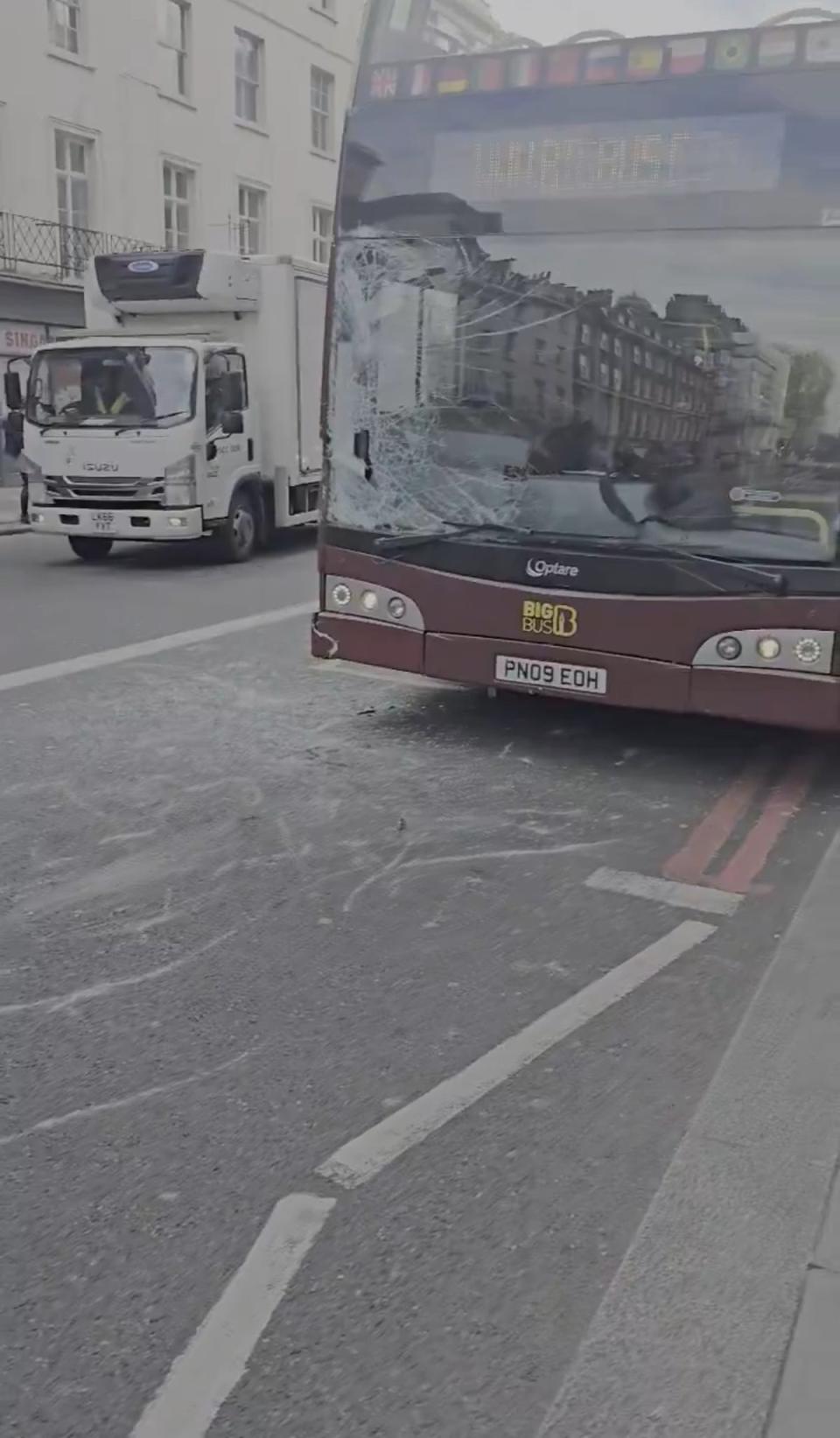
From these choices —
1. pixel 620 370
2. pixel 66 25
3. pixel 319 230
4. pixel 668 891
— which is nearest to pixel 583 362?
pixel 620 370

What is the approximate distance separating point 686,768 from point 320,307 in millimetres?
10868

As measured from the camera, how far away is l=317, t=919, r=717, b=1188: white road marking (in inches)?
128

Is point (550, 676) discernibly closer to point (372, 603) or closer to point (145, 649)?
point (372, 603)

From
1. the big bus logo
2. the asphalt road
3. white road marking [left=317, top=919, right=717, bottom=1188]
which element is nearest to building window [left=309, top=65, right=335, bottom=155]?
the asphalt road

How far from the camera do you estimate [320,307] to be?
53.0ft

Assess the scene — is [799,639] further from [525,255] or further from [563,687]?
[525,255]

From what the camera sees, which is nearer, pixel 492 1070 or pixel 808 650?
pixel 492 1070

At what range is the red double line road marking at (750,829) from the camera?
534cm

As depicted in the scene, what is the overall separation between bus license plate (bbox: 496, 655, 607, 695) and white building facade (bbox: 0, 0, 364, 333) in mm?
20338

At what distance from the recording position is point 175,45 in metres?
29.0

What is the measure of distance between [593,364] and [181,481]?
330 inches

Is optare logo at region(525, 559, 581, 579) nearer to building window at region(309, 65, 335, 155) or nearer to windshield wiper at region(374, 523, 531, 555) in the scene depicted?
windshield wiper at region(374, 523, 531, 555)

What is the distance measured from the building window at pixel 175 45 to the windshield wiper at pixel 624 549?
83.2 ft

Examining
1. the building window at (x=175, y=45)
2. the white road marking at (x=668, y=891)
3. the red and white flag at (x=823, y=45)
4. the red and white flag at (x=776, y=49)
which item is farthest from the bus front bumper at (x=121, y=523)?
the building window at (x=175, y=45)
